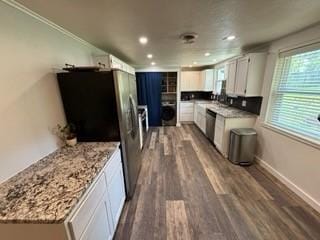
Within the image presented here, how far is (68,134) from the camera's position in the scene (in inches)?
76.7

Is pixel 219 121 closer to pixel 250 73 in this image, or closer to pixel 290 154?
pixel 250 73

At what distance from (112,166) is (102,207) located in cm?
43

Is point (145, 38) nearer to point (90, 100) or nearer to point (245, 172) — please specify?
point (90, 100)

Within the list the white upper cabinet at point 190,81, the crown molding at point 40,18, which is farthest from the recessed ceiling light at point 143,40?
the white upper cabinet at point 190,81

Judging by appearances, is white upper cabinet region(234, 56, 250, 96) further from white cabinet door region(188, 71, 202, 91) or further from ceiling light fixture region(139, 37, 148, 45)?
white cabinet door region(188, 71, 202, 91)

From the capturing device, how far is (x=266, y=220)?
187 centimetres

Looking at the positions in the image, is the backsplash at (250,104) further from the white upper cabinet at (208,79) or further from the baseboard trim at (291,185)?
the white upper cabinet at (208,79)

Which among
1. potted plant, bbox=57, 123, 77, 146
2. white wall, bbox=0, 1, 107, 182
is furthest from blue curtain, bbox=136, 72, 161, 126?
potted plant, bbox=57, 123, 77, 146

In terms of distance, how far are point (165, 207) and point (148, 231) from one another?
405mm

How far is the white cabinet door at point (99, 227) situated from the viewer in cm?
115

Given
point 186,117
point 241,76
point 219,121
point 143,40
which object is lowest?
point 186,117

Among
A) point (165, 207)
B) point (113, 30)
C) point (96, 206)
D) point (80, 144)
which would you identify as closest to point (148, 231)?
point (165, 207)

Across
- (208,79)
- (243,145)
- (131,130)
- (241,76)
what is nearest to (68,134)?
(131,130)

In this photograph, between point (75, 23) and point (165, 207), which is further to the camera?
point (165, 207)
